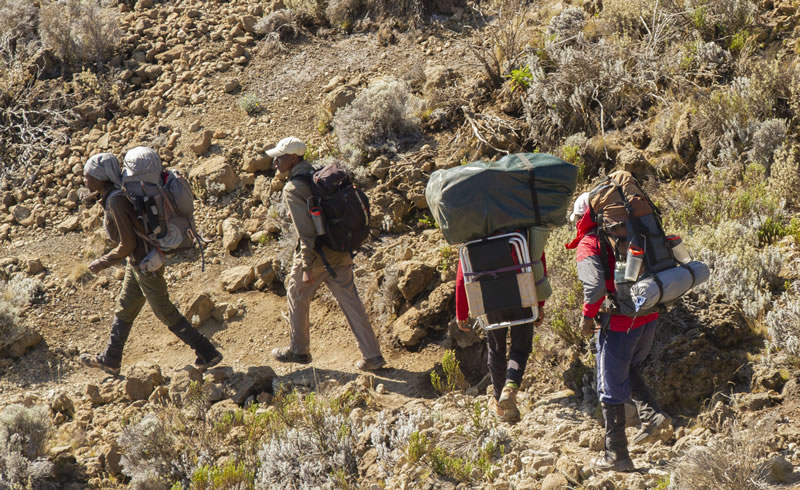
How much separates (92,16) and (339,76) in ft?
14.2

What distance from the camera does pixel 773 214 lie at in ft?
19.3

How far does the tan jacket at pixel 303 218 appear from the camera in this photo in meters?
5.62

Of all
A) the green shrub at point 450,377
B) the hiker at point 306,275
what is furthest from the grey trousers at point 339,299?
the green shrub at point 450,377

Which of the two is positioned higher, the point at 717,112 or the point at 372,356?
the point at 717,112

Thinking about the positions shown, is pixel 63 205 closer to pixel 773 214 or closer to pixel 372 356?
pixel 372 356

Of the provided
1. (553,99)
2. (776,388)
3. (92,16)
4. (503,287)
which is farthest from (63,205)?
(776,388)

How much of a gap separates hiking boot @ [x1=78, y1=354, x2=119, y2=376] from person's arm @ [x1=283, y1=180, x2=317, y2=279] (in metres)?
2.22

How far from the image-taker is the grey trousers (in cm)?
597

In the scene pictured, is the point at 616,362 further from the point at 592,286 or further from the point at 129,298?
the point at 129,298

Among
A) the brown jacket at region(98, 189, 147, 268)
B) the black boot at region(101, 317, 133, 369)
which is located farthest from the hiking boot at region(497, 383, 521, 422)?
the black boot at region(101, 317, 133, 369)

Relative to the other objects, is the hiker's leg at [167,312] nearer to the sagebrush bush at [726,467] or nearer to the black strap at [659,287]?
the black strap at [659,287]

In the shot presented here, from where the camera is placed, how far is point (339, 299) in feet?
19.8

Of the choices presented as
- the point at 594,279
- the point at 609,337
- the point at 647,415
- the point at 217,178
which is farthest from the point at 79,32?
the point at 647,415

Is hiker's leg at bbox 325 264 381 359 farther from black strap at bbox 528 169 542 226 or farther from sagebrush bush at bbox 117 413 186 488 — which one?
black strap at bbox 528 169 542 226
